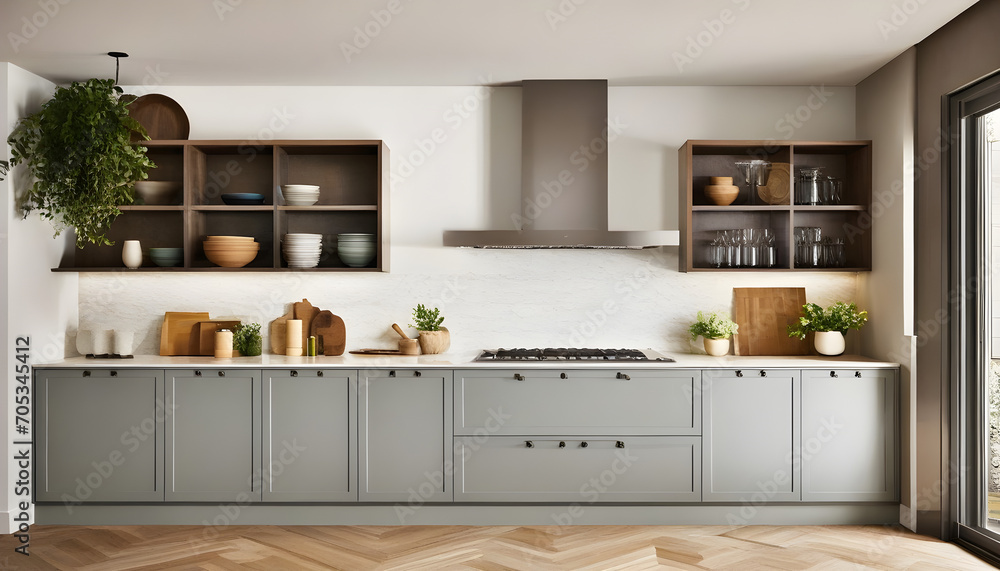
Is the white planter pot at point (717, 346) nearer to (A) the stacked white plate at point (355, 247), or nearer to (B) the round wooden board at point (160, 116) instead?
(A) the stacked white plate at point (355, 247)

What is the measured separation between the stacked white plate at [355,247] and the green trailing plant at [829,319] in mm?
2509

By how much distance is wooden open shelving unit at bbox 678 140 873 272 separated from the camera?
4.00 metres

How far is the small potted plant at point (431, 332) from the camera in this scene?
411 cm

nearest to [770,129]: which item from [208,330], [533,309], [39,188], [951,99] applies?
[951,99]

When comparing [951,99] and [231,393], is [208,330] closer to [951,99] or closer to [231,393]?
[231,393]

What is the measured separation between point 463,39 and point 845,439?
2.88 metres

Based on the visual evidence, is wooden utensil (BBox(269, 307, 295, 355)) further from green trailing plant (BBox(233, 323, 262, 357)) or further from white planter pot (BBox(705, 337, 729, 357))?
white planter pot (BBox(705, 337, 729, 357))

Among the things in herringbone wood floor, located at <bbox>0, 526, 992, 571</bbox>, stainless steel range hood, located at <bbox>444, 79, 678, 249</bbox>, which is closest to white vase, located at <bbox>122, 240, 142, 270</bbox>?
herringbone wood floor, located at <bbox>0, 526, 992, 571</bbox>

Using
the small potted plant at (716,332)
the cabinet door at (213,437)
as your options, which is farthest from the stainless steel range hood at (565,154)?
the cabinet door at (213,437)

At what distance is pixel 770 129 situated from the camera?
427cm

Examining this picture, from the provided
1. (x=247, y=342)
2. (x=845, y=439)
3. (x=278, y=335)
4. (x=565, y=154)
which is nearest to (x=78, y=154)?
(x=247, y=342)

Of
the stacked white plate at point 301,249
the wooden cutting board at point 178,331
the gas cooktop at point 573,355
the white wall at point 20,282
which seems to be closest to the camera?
the white wall at point 20,282

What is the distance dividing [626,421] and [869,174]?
201cm

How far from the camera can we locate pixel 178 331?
13.8ft
